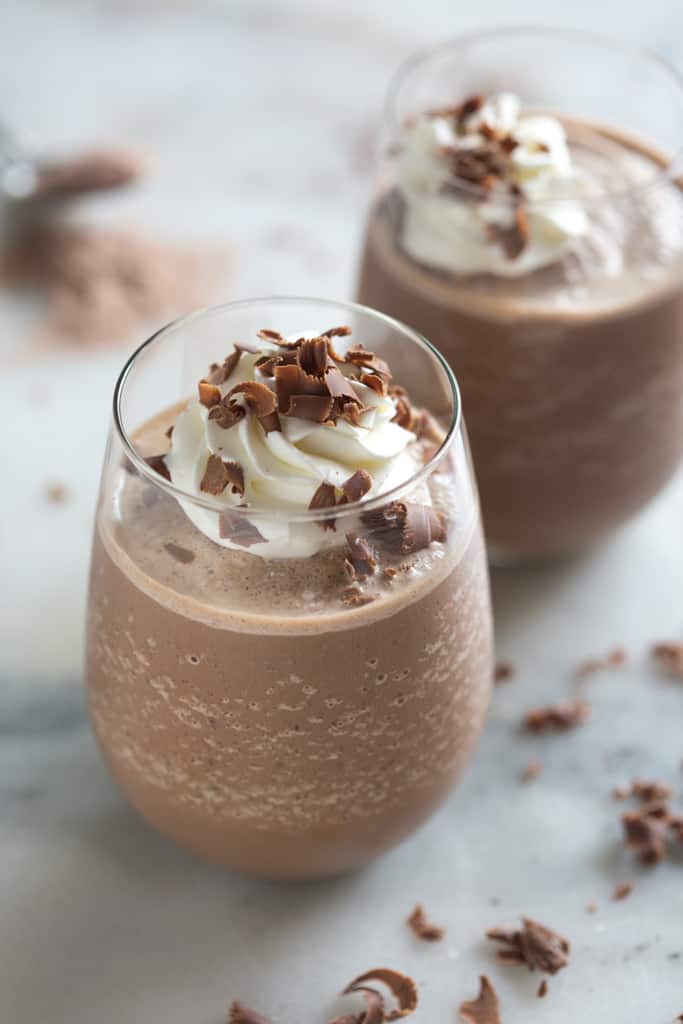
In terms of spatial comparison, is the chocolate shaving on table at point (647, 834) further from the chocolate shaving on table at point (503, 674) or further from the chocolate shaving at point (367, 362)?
the chocolate shaving at point (367, 362)

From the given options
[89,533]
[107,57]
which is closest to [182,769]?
[89,533]

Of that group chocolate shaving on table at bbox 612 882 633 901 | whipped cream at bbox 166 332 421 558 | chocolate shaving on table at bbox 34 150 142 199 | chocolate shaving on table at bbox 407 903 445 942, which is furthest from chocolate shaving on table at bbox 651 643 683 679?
chocolate shaving on table at bbox 34 150 142 199

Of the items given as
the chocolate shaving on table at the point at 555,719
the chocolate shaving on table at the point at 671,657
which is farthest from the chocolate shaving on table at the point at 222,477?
the chocolate shaving on table at the point at 671,657

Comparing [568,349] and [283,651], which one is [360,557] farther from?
[568,349]

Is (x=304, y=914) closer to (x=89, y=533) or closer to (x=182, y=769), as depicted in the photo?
(x=182, y=769)

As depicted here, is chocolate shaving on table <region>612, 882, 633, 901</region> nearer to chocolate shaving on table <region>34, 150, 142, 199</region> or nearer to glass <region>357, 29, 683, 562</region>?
glass <region>357, 29, 683, 562</region>

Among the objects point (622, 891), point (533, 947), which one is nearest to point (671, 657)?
point (622, 891)

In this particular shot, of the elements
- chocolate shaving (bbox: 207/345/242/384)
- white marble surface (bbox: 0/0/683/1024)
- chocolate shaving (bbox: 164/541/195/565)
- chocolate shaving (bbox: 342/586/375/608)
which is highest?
chocolate shaving (bbox: 207/345/242/384)
